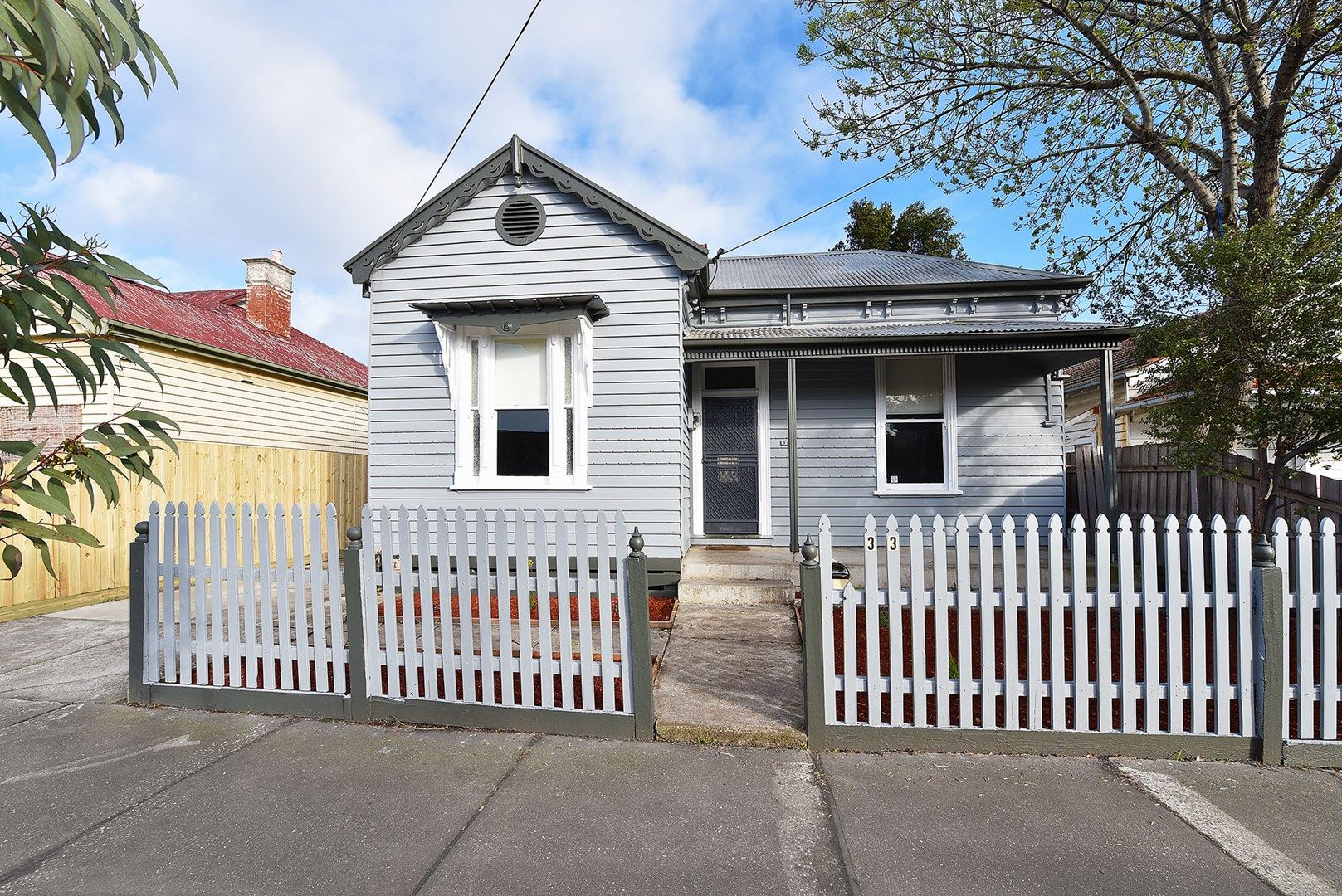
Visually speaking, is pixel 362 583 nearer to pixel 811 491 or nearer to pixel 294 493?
pixel 811 491

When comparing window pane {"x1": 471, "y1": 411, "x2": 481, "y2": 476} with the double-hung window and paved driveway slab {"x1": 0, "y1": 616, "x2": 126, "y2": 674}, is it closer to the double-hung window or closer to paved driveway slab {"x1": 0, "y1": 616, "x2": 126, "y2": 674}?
paved driveway slab {"x1": 0, "y1": 616, "x2": 126, "y2": 674}

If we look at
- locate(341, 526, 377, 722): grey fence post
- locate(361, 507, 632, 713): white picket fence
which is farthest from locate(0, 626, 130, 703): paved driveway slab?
locate(361, 507, 632, 713): white picket fence

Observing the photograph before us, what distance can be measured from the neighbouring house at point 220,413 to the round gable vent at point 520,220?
12.4ft

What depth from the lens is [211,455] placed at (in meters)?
9.28

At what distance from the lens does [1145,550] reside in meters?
3.62

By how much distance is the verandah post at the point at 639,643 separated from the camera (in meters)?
3.89

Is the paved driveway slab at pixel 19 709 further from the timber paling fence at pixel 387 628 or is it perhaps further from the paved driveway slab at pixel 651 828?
the paved driveway slab at pixel 651 828

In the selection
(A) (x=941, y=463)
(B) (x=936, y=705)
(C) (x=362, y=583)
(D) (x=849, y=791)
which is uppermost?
(A) (x=941, y=463)

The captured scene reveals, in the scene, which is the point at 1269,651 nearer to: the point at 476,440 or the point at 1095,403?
the point at 476,440

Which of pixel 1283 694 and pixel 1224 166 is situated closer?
pixel 1283 694

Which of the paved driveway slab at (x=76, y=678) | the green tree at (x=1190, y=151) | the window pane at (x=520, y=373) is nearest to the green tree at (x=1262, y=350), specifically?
the green tree at (x=1190, y=151)

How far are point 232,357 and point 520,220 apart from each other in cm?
626

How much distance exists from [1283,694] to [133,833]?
5476mm

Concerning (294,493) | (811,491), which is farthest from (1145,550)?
(294,493)
